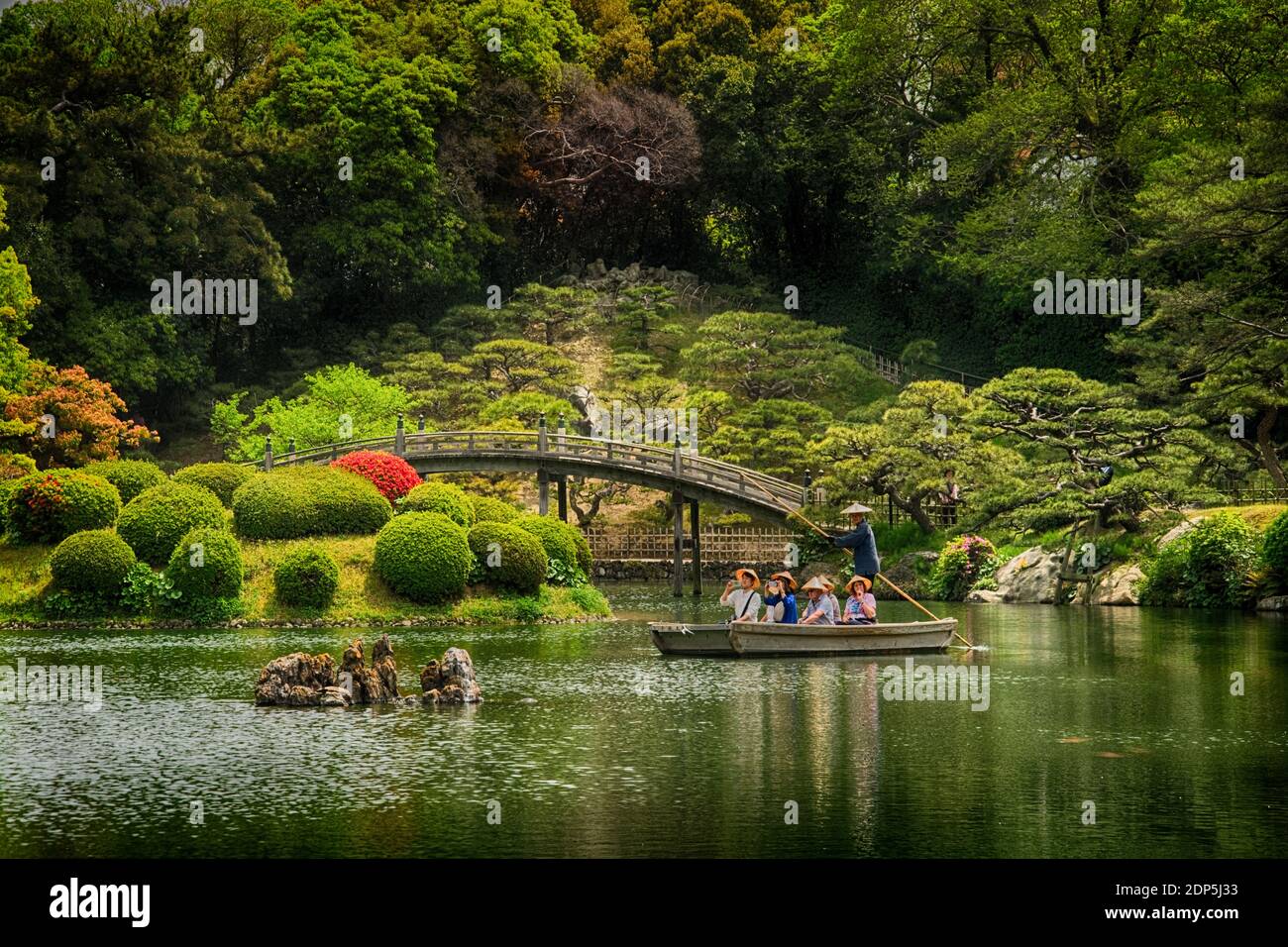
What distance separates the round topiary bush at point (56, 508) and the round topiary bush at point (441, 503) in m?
6.12

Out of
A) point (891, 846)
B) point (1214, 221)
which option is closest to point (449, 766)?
point (891, 846)

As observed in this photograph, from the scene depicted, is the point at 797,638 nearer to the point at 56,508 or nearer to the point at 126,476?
the point at 56,508

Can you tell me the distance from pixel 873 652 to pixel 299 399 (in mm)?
29816

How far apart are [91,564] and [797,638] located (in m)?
14.4

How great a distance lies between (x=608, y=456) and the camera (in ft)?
146

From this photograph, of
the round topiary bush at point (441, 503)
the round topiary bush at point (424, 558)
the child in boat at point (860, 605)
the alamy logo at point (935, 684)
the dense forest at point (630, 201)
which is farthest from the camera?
the dense forest at point (630, 201)

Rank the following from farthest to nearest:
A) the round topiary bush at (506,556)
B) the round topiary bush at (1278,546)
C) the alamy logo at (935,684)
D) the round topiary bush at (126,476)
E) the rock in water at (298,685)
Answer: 1. the round topiary bush at (126,476)
2. the round topiary bush at (506,556)
3. the round topiary bush at (1278,546)
4. the alamy logo at (935,684)
5. the rock in water at (298,685)

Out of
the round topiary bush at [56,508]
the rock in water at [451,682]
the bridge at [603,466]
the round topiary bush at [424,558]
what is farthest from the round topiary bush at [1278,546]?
the round topiary bush at [56,508]

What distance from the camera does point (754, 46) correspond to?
6656cm

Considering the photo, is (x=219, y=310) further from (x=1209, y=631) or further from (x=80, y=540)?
(x=1209, y=631)

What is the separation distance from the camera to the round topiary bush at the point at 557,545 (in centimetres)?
3575

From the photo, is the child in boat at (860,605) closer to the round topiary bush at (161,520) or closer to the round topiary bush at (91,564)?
the round topiary bush at (161,520)

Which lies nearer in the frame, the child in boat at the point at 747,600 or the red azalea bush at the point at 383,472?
the child in boat at the point at 747,600
